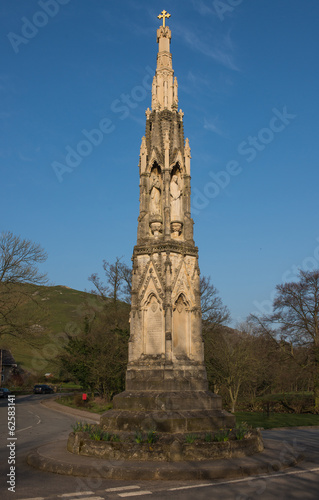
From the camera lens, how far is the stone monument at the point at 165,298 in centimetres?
1034

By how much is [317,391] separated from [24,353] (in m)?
69.7

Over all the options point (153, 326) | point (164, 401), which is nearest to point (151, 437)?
point (164, 401)

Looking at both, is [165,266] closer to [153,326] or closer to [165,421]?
[153,326]

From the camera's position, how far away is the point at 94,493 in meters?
6.83

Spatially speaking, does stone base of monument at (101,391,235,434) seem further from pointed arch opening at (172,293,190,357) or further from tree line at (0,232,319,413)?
tree line at (0,232,319,413)

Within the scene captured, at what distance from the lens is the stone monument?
1034 centimetres

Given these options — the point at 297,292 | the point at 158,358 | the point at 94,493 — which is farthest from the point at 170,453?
the point at 297,292

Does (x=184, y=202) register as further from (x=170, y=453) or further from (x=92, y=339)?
(x=92, y=339)

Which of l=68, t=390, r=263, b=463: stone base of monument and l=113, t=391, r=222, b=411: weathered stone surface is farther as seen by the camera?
l=113, t=391, r=222, b=411: weathered stone surface

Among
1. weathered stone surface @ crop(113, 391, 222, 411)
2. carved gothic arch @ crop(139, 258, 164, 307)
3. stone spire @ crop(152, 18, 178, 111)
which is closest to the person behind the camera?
weathered stone surface @ crop(113, 391, 222, 411)

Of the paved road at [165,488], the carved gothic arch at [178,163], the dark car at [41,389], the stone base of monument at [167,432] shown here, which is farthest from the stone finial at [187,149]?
the dark car at [41,389]

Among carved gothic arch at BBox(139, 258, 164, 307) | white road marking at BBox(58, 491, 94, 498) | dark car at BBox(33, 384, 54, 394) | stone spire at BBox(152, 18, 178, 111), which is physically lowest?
dark car at BBox(33, 384, 54, 394)

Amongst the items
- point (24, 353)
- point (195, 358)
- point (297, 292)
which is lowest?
point (24, 353)

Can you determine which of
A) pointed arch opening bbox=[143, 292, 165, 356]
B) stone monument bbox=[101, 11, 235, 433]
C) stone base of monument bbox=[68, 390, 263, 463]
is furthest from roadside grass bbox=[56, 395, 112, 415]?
stone base of monument bbox=[68, 390, 263, 463]
